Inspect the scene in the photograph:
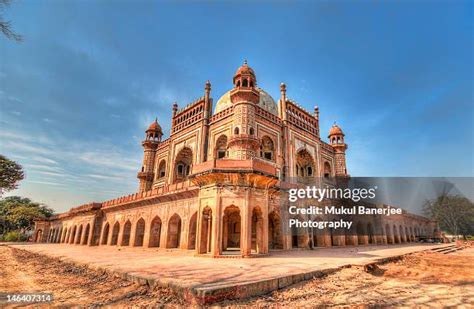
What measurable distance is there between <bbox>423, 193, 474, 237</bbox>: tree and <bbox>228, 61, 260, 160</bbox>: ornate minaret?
47.8 m

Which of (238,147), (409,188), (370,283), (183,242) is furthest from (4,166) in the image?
(409,188)

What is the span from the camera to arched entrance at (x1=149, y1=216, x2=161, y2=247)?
21359 mm

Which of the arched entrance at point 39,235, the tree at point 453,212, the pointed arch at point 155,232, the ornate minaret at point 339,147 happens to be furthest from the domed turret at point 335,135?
the arched entrance at point 39,235

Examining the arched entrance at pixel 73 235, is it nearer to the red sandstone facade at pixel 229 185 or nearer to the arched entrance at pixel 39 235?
the red sandstone facade at pixel 229 185

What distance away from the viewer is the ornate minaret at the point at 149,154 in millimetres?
32812

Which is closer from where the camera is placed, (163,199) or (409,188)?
(163,199)

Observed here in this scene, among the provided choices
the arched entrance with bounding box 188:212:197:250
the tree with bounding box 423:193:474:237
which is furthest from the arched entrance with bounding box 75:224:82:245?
the tree with bounding box 423:193:474:237

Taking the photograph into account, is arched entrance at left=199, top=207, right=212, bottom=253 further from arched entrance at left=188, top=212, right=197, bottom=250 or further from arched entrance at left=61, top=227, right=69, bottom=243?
arched entrance at left=61, top=227, right=69, bottom=243

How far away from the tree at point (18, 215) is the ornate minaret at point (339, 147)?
165 feet

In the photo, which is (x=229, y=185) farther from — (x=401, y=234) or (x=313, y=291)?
(x=401, y=234)

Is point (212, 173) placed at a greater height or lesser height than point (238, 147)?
lesser

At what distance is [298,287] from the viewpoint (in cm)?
601

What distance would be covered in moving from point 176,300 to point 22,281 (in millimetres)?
5597

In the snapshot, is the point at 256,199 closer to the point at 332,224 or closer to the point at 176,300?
the point at 176,300
